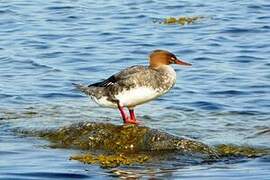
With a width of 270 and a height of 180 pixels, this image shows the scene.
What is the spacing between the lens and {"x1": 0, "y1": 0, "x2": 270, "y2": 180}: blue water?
11680mm

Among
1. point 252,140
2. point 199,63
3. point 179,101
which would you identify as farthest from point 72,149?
point 199,63

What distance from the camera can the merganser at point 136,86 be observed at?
13.1 m

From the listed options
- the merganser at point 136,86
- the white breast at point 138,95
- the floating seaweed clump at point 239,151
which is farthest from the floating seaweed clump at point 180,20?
the floating seaweed clump at point 239,151

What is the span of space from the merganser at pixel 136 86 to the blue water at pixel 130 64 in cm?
78

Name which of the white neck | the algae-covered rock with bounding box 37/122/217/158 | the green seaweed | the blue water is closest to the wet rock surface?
the algae-covered rock with bounding box 37/122/217/158

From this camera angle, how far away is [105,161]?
11703 millimetres

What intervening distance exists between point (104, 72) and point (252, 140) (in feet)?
20.4

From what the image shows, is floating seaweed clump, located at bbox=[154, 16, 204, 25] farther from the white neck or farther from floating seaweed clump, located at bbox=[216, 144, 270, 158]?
floating seaweed clump, located at bbox=[216, 144, 270, 158]

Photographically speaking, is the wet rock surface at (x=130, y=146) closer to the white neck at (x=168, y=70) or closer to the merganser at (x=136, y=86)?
the merganser at (x=136, y=86)

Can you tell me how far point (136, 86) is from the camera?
1310 cm

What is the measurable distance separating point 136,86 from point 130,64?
6603 millimetres

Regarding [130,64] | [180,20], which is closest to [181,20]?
[180,20]

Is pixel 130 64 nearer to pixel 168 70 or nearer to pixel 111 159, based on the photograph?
pixel 168 70

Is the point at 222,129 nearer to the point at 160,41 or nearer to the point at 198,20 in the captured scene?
the point at 160,41
